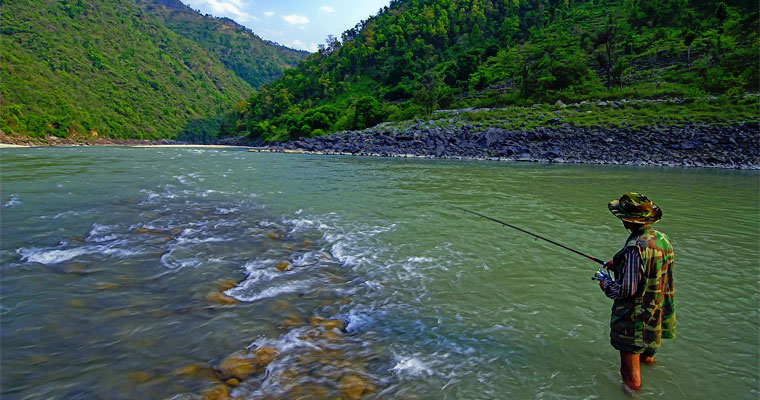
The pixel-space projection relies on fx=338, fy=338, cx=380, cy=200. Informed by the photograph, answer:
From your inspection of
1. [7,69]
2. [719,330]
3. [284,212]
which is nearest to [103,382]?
[719,330]

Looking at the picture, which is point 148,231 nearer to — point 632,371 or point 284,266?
point 284,266

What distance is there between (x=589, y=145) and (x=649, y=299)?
1372 inches

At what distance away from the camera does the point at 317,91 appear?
119375 millimetres

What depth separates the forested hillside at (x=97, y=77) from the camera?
8781 centimetres

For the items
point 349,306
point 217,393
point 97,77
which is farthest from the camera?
point 97,77

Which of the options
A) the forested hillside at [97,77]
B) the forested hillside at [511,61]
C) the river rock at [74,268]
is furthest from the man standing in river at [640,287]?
the forested hillside at [97,77]

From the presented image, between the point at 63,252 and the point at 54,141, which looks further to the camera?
the point at 54,141

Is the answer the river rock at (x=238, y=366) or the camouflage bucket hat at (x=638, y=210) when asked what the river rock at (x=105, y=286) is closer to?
the river rock at (x=238, y=366)

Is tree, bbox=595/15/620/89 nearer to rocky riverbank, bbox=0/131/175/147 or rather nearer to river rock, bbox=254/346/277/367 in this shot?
river rock, bbox=254/346/277/367

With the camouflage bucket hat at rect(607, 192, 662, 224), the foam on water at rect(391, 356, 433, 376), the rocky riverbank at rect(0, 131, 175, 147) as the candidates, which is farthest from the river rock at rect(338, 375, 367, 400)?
the rocky riverbank at rect(0, 131, 175, 147)

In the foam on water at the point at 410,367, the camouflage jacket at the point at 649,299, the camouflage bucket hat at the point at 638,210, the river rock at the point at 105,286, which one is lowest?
the foam on water at the point at 410,367

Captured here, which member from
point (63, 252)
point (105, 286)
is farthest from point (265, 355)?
point (63, 252)

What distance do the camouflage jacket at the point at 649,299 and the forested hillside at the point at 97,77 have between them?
97.4 meters

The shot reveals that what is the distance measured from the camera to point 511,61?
78.2 metres
